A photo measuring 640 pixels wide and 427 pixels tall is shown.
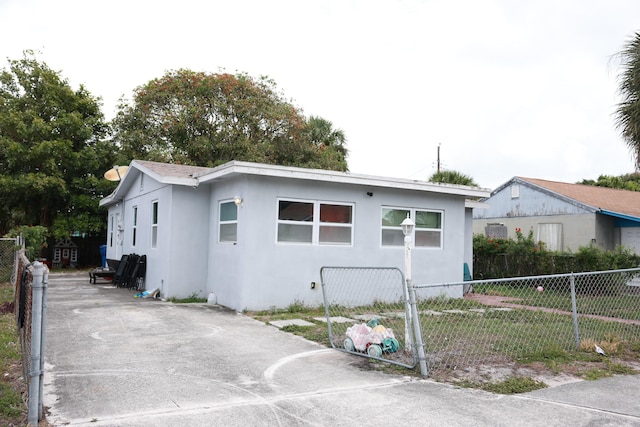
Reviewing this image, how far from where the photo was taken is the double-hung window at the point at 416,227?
12016 mm

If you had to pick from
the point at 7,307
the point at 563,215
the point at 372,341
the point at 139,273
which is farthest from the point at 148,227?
the point at 563,215

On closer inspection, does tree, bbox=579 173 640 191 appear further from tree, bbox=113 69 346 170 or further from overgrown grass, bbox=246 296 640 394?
overgrown grass, bbox=246 296 640 394

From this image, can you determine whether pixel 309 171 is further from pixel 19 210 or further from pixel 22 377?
pixel 19 210

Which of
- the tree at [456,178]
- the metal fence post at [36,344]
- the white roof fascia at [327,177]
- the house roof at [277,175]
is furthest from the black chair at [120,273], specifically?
the tree at [456,178]

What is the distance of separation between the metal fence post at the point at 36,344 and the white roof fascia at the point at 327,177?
6.34 meters

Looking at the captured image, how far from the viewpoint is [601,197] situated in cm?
1908

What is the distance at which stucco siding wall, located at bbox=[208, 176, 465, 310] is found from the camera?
33.3ft

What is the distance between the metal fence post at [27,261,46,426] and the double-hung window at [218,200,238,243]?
22.7ft

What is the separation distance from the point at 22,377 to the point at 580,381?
19.4 feet

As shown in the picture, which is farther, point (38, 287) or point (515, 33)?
point (515, 33)

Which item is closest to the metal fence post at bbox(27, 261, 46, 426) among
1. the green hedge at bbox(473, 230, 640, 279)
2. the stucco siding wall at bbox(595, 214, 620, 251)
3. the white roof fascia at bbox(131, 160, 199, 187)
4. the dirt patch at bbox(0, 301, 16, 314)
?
the dirt patch at bbox(0, 301, 16, 314)

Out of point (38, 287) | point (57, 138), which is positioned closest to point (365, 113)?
point (57, 138)

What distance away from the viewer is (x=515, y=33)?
42.7 feet

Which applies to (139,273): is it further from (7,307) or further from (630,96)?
(630,96)
